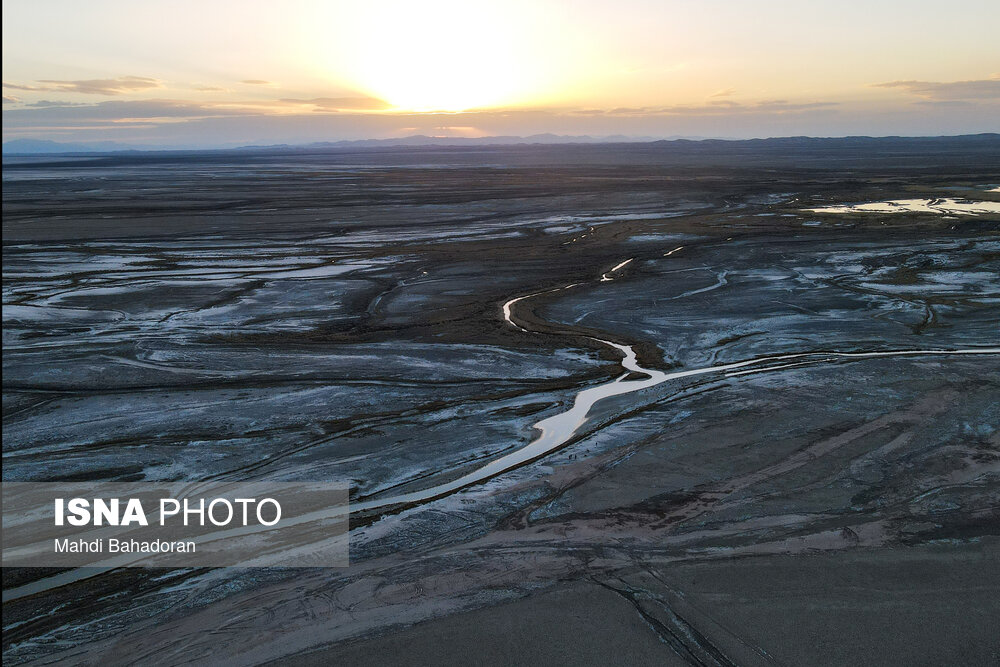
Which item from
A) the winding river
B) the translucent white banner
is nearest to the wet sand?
the winding river

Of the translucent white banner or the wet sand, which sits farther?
the translucent white banner

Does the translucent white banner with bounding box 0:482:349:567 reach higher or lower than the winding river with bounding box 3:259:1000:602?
lower

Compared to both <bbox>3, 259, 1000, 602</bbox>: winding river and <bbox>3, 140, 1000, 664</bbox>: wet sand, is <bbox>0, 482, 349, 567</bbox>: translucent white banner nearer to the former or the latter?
<bbox>3, 259, 1000, 602</bbox>: winding river

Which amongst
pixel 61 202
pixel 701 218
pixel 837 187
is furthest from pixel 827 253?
pixel 61 202

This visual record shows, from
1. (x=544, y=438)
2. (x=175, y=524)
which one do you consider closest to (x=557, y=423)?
(x=544, y=438)

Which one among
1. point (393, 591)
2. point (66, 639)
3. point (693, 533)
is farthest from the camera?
point (693, 533)

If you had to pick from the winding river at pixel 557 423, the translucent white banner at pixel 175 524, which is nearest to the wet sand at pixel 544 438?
the winding river at pixel 557 423

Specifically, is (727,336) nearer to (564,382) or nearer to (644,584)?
(564,382)

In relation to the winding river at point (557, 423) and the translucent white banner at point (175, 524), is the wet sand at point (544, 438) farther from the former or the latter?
the translucent white banner at point (175, 524)
